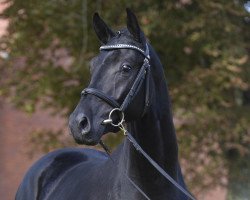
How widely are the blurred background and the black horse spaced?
19.9 ft

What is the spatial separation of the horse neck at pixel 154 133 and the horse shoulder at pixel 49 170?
1.68m

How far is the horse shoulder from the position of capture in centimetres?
622

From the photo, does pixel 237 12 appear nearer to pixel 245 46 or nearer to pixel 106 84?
pixel 245 46

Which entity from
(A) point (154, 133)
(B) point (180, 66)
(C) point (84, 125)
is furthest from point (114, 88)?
(B) point (180, 66)

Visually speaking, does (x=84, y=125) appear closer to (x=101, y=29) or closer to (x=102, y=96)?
(x=102, y=96)

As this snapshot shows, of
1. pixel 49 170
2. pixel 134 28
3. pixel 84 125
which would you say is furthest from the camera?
pixel 49 170

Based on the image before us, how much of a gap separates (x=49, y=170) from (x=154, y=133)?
2.07m

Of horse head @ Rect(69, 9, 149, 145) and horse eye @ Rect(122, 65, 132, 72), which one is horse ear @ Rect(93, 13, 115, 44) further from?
horse eye @ Rect(122, 65, 132, 72)

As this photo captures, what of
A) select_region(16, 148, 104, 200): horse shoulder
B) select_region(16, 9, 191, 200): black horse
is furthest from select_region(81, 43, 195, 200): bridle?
select_region(16, 148, 104, 200): horse shoulder

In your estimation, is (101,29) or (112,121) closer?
(112,121)

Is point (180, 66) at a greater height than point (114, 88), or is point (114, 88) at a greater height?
point (114, 88)

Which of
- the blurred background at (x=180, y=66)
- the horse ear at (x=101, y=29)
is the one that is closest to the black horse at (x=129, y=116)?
the horse ear at (x=101, y=29)

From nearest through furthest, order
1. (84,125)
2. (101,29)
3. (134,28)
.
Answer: (84,125) → (134,28) → (101,29)

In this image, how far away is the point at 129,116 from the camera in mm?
Answer: 4250
